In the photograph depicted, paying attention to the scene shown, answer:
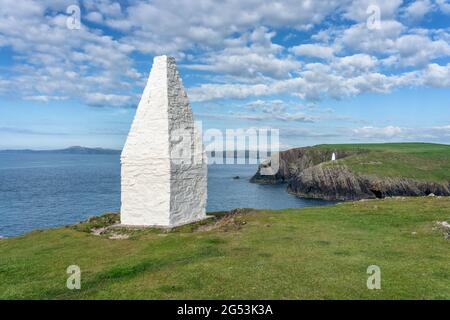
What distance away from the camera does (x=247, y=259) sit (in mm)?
16844

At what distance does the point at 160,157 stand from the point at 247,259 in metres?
11.6

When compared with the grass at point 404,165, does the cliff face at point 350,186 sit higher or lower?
lower

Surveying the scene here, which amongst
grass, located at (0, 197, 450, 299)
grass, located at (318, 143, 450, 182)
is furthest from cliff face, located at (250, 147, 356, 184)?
grass, located at (0, 197, 450, 299)

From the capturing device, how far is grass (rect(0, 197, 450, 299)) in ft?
42.6

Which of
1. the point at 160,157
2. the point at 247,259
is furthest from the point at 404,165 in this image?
the point at 247,259

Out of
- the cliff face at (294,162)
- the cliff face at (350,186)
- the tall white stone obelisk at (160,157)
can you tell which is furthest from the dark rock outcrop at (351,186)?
the tall white stone obelisk at (160,157)

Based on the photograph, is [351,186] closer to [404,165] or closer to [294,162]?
[404,165]

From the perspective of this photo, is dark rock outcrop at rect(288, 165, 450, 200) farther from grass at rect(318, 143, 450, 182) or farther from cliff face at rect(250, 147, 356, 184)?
cliff face at rect(250, 147, 356, 184)

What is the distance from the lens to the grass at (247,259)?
13.0 meters

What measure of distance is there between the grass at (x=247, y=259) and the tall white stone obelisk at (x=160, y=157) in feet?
6.08

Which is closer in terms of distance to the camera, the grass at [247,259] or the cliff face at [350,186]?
the grass at [247,259]

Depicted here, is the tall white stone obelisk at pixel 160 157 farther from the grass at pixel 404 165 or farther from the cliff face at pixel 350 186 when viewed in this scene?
the grass at pixel 404 165

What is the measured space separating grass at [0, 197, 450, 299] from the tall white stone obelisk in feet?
6.08
